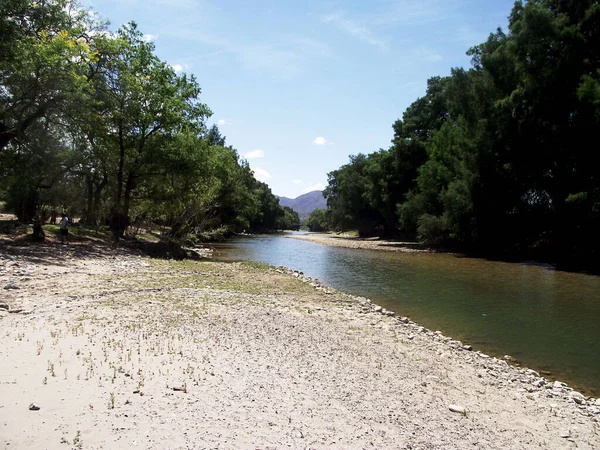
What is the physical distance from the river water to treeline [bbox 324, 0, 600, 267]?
8.40 metres

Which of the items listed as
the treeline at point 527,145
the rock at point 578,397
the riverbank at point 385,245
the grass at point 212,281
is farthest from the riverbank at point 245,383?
the riverbank at point 385,245

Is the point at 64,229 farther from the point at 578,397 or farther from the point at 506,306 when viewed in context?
the point at 578,397

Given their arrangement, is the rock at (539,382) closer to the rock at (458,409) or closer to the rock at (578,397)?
the rock at (578,397)

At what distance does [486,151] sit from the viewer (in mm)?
37781

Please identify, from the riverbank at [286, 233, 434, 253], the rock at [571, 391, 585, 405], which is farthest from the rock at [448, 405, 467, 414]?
the riverbank at [286, 233, 434, 253]

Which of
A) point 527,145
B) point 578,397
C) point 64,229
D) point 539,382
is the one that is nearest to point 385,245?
point 527,145

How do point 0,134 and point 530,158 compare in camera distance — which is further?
point 530,158

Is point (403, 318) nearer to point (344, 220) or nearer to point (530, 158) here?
point (530, 158)

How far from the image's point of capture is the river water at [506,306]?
10430 mm

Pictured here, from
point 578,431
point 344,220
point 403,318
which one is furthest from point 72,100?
point 344,220

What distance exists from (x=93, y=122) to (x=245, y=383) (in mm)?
22170

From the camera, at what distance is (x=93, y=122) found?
23.6 meters

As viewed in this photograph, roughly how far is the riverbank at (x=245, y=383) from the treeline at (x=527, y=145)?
25.7 meters

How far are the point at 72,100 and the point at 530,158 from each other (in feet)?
112
